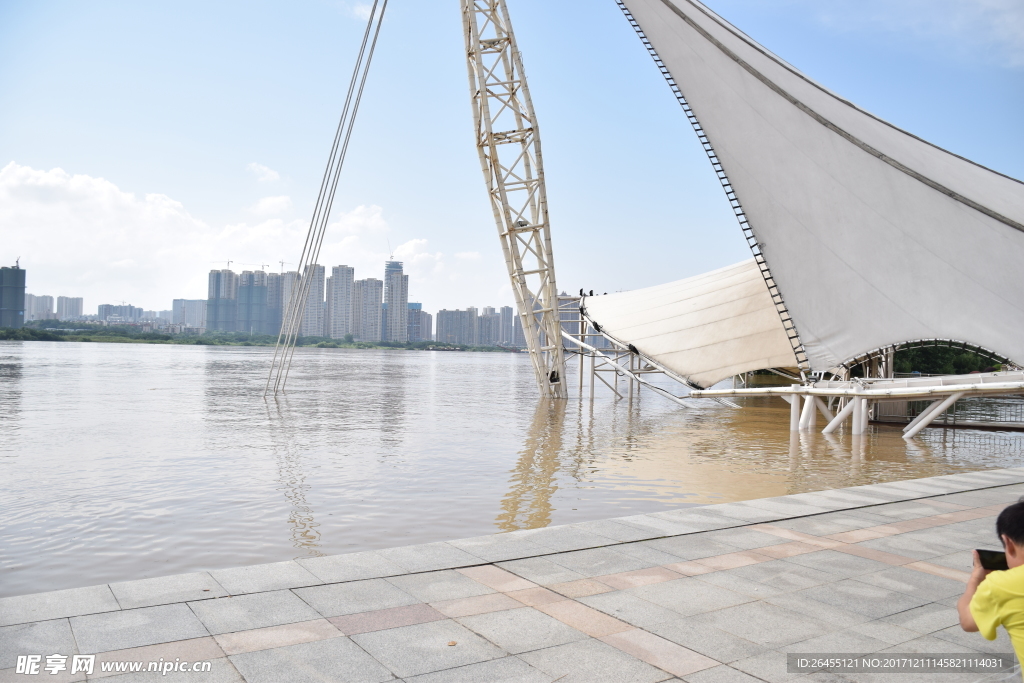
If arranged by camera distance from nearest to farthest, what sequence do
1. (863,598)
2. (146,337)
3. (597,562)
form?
(863,598) → (597,562) → (146,337)

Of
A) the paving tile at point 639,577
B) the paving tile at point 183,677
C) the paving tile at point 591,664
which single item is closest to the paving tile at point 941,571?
the paving tile at point 639,577

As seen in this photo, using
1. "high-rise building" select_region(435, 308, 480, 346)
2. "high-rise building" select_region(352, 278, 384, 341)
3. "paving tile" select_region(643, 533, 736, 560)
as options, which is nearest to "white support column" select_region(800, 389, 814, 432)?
"paving tile" select_region(643, 533, 736, 560)

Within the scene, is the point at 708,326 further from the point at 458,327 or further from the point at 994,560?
the point at 458,327

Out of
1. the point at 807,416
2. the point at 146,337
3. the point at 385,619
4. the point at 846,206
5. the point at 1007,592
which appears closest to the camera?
the point at 1007,592

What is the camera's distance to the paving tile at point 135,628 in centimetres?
405

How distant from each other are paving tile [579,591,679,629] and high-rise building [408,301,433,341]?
163553 millimetres

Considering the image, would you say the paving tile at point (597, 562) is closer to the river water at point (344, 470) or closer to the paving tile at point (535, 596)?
the paving tile at point (535, 596)

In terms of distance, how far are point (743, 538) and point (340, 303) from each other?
514 ft

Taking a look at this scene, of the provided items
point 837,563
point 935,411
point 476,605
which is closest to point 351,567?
point 476,605

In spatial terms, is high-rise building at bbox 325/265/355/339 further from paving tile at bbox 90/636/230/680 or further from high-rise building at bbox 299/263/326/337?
paving tile at bbox 90/636/230/680

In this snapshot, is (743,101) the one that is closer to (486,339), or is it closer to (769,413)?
(769,413)

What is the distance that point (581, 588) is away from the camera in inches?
204

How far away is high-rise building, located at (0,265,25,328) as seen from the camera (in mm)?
14531

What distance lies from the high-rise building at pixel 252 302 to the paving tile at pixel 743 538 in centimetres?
15798
